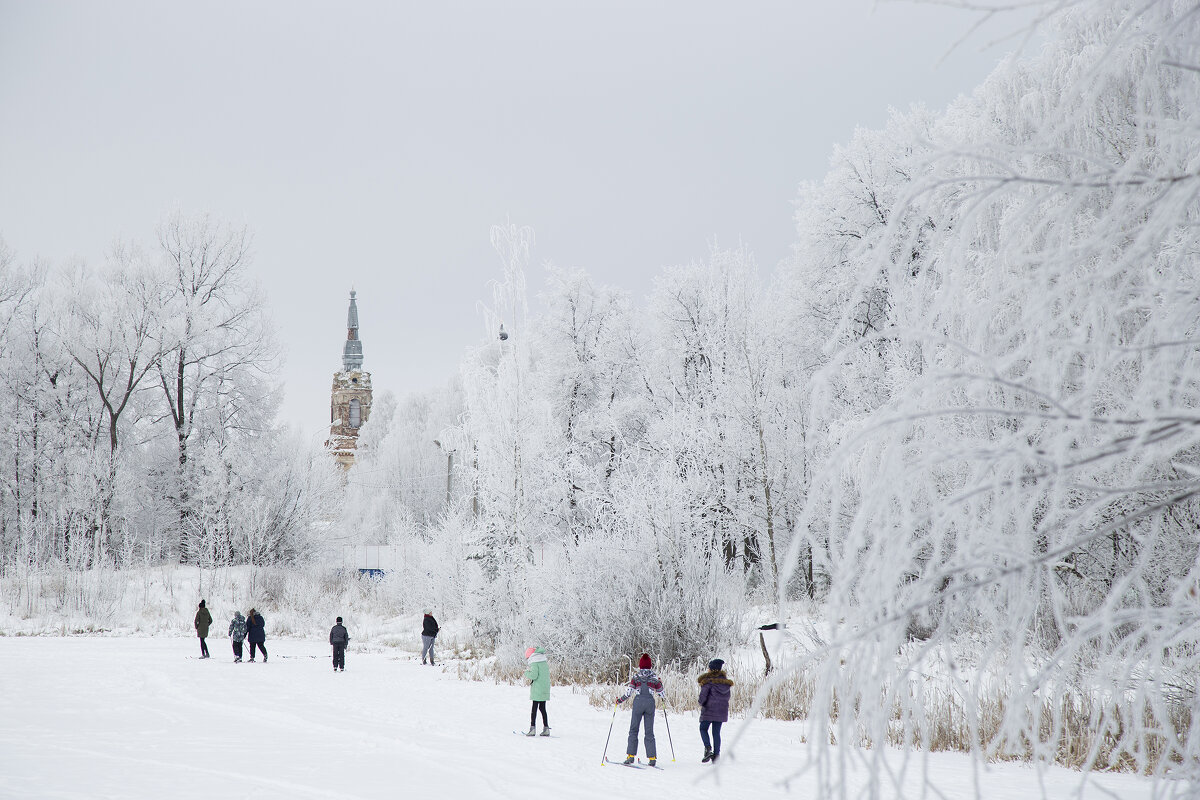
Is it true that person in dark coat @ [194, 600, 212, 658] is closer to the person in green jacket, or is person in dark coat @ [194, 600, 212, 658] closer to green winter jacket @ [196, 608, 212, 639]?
green winter jacket @ [196, 608, 212, 639]

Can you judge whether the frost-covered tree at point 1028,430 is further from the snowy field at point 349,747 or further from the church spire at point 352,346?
the church spire at point 352,346

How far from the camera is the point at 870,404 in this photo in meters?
18.9

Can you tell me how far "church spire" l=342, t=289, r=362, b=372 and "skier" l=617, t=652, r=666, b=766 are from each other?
425ft

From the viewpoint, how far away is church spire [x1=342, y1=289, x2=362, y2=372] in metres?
134

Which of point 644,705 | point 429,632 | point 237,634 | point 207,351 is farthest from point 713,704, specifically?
point 207,351

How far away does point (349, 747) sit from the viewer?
902 centimetres

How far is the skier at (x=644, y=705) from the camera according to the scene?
8242 millimetres

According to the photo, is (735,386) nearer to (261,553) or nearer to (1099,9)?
(261,553)

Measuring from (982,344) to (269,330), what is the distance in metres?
33.2

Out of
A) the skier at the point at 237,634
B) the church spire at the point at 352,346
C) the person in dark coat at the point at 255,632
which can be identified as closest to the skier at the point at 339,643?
the person in dark coat at the point at 255,632

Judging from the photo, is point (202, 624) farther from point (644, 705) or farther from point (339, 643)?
point (644, 705)

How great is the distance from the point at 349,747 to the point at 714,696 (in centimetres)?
407

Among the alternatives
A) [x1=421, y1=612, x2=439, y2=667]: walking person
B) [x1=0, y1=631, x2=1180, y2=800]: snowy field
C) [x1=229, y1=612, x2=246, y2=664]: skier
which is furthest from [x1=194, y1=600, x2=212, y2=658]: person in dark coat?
[x1=421, y1=612, x2=439, y2=667]: walking person

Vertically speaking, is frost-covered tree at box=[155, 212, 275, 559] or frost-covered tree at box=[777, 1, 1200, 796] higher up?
frost-covered tree at box=[155, 212, 275, 559]
